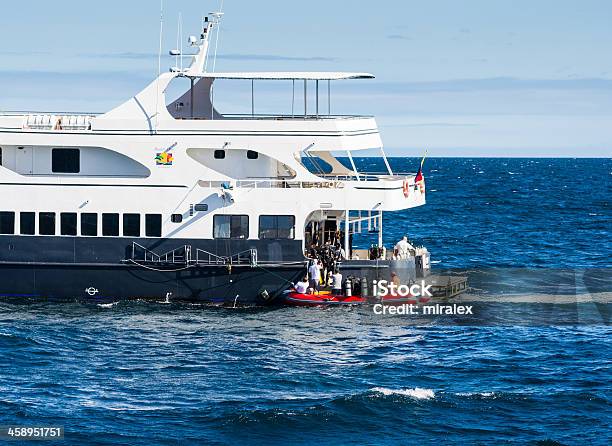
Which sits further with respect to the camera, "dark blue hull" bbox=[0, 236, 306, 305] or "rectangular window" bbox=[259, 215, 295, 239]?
"rectangular window" bbox=[259, 215, 295, 239]

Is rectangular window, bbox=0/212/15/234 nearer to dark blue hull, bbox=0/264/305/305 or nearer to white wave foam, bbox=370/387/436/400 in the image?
dark blue hull, bbox=0/264/305/305

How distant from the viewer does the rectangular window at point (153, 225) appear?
135 feet

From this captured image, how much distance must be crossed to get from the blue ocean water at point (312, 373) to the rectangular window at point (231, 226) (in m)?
2.72

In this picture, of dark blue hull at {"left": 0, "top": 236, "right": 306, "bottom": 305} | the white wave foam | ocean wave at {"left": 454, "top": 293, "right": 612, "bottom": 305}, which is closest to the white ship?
dark blue hull at {"left": 0, "top": 236, "right": 306, "bottom": 305}

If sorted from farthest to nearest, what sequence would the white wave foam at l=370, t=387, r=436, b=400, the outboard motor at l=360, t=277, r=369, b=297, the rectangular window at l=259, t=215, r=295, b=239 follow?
the rectangular window at l=259, t=215, r=295, b=239 < the outboard motor at l=360, t=277, r=369, b=297 < the white wave foam at l=370, t=387, r=436, b=400

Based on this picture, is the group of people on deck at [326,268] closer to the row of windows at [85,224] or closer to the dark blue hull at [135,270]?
the dark blue hull at [135,270]

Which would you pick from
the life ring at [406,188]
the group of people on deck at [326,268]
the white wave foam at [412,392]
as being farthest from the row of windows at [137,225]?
the white wave foam at [412,392]

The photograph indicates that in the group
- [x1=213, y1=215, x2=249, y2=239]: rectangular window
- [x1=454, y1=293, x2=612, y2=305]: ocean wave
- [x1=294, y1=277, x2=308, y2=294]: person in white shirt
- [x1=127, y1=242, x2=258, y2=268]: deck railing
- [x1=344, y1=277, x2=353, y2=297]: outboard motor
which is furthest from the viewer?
[x1=454, y1=293, x2=612, y2=305]: ocean wave

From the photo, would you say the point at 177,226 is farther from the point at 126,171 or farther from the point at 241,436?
the point at 241,436

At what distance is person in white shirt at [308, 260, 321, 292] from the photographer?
132 feet

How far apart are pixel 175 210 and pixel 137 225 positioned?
1.47 metres

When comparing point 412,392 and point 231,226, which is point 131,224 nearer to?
point 231,226

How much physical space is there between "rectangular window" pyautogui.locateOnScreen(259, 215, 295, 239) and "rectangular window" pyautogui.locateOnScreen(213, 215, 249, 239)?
1.90ft

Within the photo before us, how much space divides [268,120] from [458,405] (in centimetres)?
1552
